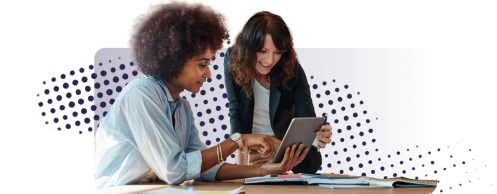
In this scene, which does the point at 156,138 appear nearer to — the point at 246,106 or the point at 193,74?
the point at 193,74

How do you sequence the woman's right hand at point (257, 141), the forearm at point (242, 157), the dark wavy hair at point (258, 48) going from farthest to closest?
the forearm at point (242, 157) < the dark wavy hair at point (258, 48) < the woman's right hand at point (257, 141)

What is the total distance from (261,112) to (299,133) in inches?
29.7

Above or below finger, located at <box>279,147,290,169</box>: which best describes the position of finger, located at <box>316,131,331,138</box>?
above

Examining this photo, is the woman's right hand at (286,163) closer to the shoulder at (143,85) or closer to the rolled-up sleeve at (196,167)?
the rolled-up sleeve at (196,167)

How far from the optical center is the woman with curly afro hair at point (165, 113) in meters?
1.58

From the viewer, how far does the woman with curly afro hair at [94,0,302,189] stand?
1576 mm

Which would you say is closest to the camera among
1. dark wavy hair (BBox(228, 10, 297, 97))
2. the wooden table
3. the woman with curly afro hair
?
the wooden table

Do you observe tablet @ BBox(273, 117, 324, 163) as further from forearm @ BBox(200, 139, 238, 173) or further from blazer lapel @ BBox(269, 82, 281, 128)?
blazer lapel @ BBox(269, 82, 281, 128)

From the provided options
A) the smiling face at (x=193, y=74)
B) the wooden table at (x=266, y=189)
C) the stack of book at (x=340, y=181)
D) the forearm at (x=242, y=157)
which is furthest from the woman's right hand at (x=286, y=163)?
the forearm at (x=242, y=157)

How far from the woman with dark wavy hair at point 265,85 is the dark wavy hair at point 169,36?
1.94 ft

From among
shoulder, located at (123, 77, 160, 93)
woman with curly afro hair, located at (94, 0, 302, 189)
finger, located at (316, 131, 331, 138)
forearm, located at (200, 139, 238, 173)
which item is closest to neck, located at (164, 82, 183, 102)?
woman with curly afro hair, located at (94, 0, 302, 189)

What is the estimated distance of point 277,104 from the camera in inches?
98.9

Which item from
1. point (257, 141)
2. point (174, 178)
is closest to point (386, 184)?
point (257, 141)

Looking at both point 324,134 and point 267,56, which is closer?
point 267,56
